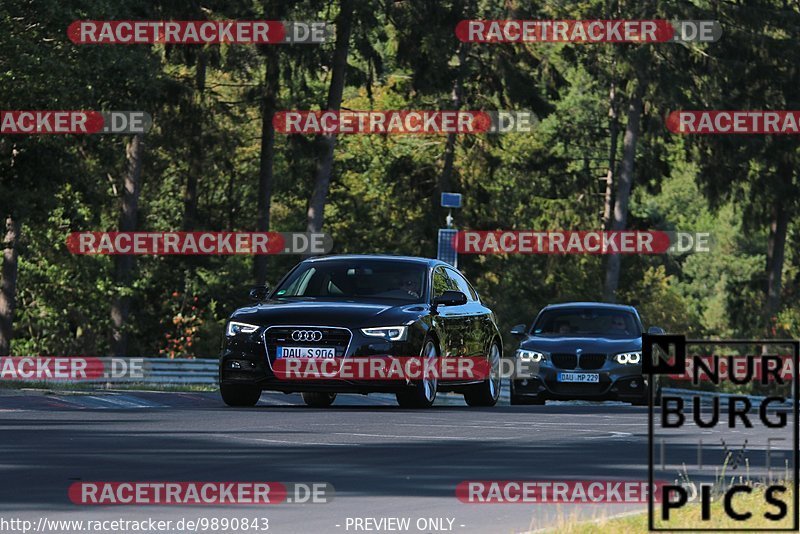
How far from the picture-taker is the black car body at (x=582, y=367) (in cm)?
2547

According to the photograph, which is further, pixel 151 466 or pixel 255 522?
pixel 151 466

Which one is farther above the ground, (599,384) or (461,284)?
(461,284)

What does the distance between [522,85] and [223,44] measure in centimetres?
1305

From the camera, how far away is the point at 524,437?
1802cm

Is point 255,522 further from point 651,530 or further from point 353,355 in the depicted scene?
point 353,355

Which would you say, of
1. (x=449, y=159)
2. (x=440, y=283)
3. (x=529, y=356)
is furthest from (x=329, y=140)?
(x=440, y=283)

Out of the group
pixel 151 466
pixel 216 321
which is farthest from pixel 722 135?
pixel 151 466

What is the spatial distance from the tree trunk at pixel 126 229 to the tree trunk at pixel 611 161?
20591 mm

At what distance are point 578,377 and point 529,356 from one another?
81 centimetres
